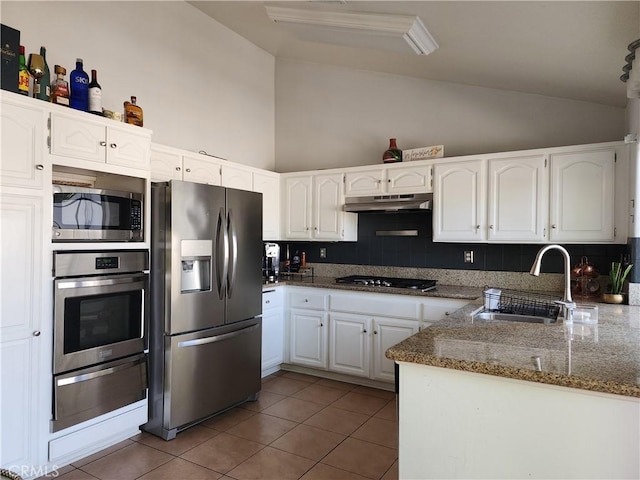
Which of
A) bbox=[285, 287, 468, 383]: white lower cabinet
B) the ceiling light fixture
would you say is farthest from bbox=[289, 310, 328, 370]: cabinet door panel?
the ceiling light fixture

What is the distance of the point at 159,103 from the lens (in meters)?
3.54

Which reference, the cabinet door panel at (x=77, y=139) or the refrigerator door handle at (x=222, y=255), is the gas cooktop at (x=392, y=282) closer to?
the refrigerator door handle at (x=222, y=255)

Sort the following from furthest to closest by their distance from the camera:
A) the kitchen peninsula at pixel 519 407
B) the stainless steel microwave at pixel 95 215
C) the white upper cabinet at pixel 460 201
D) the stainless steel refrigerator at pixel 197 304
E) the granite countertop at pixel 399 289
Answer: the white upper cabinet at pixel 460 201 < the granite countertop at pixel 399 289 < the stainless steel refrigerator at pixel 197 304 < the stainless steel microwave at pixel 95 215 < the kitchen peninsula at pixel 519 407

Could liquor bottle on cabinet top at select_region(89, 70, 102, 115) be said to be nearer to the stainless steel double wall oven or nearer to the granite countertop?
the stainless steel double wall oven

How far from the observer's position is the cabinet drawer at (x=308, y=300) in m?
3.84

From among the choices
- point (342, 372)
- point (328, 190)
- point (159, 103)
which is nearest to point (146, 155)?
point (159, 103)

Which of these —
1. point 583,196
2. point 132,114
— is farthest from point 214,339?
point 583,196

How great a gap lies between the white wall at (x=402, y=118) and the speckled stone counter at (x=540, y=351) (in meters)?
1.92

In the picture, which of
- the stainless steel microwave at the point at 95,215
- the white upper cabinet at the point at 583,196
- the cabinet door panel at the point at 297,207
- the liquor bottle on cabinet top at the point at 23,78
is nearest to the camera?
the liquor bottle on cabinet top at the point at 23,78

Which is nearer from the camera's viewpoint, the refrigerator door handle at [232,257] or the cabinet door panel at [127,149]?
the cabinet door panel at [127,149]

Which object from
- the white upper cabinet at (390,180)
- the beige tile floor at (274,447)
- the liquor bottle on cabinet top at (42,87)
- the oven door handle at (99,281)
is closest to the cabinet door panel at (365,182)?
the white upper cabinet at (390,180)

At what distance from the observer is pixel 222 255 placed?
304 centimetres

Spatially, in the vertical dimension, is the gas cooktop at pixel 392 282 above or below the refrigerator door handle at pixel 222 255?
below

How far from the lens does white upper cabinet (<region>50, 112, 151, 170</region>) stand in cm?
229
